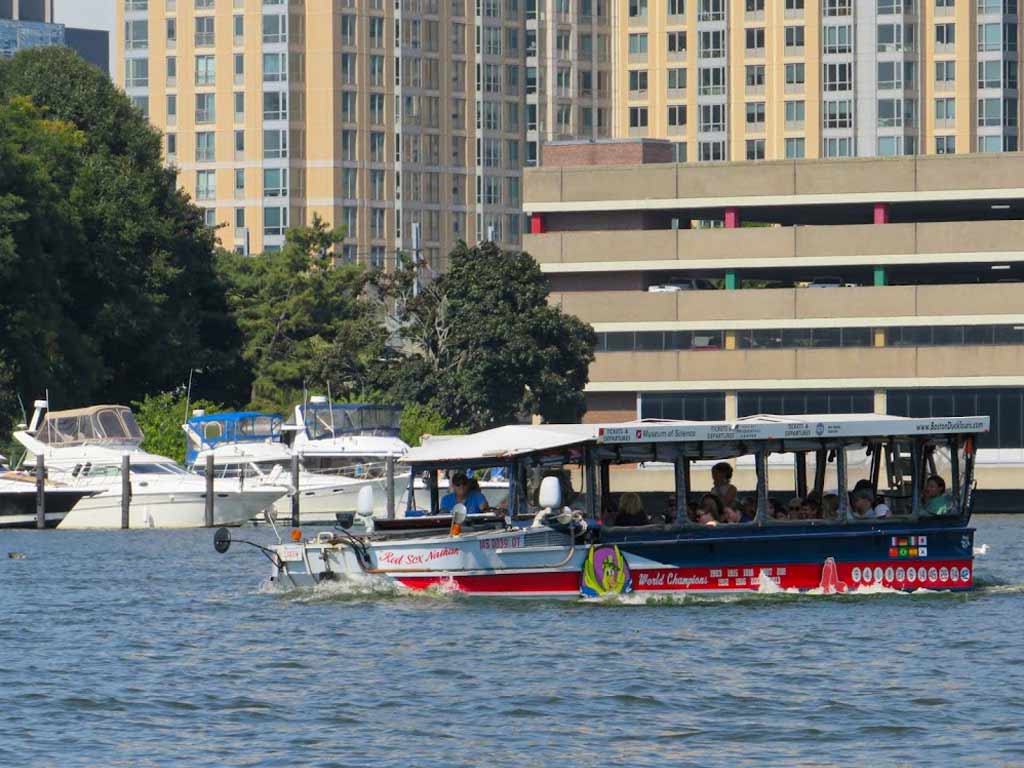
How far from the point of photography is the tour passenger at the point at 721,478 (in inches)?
1426

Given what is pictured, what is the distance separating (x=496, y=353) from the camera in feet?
298

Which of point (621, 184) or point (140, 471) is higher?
point (621, 184)

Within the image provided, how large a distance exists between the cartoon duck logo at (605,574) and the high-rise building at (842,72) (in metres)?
126

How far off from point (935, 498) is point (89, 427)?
4086 cm

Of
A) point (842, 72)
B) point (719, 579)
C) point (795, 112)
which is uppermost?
point (842, 72)

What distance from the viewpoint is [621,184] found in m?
104

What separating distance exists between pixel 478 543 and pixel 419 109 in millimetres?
130453

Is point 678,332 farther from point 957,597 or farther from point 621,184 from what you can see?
point 957,597

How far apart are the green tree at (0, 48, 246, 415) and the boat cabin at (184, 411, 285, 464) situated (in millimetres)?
5652

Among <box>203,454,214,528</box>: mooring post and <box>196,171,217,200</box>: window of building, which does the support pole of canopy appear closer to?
<box>203,454,214,528</box>: mooring post

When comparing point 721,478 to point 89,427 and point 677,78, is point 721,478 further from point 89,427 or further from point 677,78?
point 677,78

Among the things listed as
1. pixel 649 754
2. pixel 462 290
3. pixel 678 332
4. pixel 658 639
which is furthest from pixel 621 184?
pixel 649 754

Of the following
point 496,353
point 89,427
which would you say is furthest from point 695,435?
point 496,353

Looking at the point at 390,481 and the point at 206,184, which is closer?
the point at 390,481
